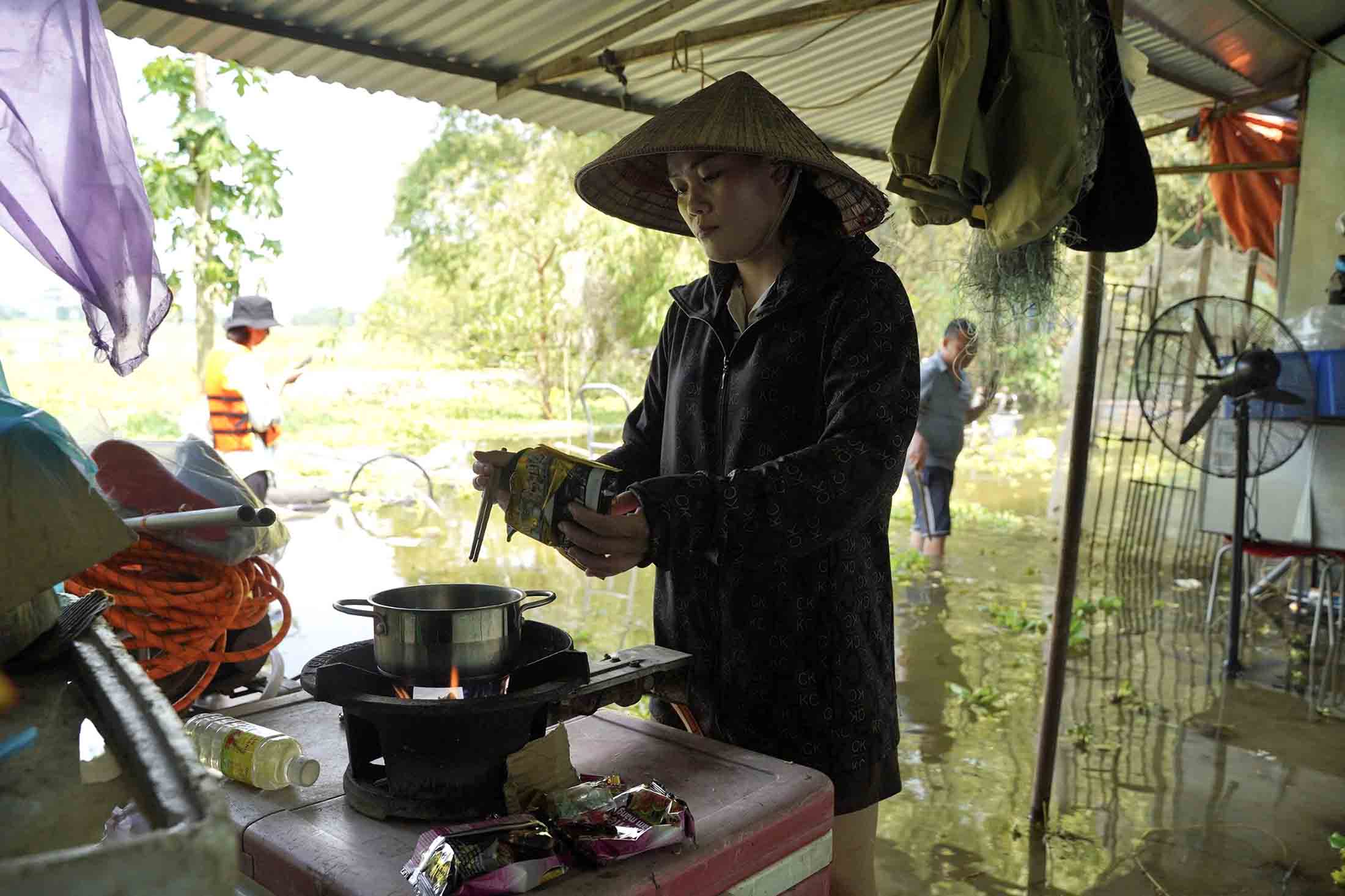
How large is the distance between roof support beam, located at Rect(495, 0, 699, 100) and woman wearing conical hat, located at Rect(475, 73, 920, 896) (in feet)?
6.61

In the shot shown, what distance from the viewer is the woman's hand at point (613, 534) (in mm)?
1530

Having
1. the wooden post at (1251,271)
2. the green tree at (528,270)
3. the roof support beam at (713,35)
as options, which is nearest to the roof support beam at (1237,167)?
the wooden post at (1251,271)

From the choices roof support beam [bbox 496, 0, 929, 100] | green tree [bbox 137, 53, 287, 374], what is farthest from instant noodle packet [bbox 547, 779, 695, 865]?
green tree [bbox 137, 53, 287, 374]

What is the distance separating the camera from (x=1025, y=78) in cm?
238

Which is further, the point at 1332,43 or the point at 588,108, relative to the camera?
the point at 1332,43

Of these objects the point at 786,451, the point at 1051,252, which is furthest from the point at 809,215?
the point at 1051,252

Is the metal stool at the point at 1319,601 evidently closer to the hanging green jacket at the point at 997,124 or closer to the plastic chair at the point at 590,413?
the plastic chair at the point at 590,413

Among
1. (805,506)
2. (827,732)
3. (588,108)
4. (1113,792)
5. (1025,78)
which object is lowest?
(1113,792)

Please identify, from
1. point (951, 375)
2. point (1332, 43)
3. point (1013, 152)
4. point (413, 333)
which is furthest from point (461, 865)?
point (413, 333)

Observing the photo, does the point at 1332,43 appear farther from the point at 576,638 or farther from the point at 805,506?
the point at 805,506

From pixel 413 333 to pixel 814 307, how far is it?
16563 mm

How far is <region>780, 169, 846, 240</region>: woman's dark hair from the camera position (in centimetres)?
199

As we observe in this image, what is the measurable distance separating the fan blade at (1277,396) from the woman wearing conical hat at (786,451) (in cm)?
372

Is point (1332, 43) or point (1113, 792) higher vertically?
point (1332, 43)
